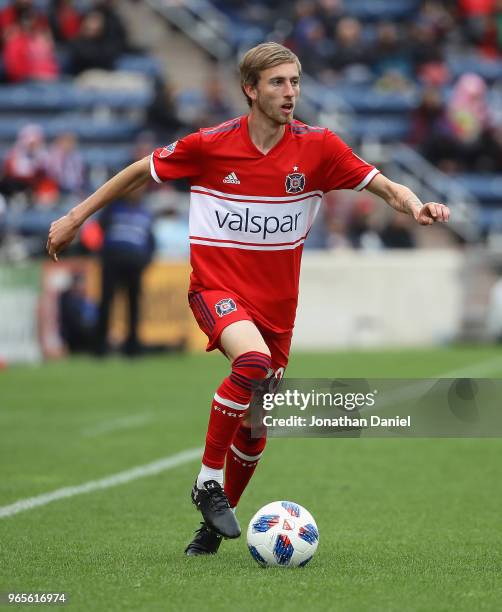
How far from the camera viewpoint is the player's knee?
5883mm

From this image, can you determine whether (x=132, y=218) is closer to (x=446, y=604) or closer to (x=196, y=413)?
(x=196, y=413)

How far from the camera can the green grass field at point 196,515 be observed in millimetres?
5262

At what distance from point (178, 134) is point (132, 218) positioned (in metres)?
4.68

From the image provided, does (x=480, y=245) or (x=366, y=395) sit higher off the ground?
(x=366, y=395)

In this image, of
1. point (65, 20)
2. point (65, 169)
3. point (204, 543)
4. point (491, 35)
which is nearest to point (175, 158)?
point (204, 543)

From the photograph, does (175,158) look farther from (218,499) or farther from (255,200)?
(218,499)

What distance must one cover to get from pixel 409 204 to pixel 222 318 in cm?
98

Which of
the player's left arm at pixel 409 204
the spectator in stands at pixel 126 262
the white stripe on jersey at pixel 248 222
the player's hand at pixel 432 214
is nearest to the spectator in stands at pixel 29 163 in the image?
the spectator in stands at pixel 126 262

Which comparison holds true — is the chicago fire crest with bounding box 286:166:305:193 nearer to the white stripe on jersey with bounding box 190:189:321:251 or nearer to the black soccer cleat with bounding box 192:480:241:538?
the white stripe on jersey with bounding box 190:189:321:251

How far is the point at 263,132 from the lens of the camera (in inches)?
249

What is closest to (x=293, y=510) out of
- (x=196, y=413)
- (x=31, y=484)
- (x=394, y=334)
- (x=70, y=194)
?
(x=31, y=484)

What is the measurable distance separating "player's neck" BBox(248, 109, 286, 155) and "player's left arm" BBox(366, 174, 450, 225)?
19.6 inches

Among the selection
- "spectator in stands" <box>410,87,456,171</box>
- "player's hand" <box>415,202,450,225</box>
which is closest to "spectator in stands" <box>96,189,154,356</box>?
"spectator in stands" <box>410,87,456,171</box>

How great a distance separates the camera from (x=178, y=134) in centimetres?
2234
